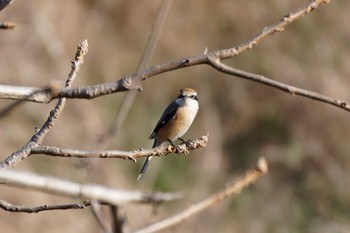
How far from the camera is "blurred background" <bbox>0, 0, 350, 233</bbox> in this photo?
305 inches

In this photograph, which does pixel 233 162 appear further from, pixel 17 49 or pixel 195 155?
pixel 17 49

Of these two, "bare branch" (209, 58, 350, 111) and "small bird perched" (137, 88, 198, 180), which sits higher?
"small bird perched" (137, 88, 198, 180)

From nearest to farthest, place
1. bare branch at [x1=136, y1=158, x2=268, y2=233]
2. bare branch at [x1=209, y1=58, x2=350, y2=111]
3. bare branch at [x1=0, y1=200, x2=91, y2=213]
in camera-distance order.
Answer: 1. bare branch at [x1=136, y1=158, x2=268, y2=233]
2. bare branch at [x1=209, y1=58, x2=350, y2=111]
3. bare branch at [x1=0, y1=200, x2=91, y2=213]

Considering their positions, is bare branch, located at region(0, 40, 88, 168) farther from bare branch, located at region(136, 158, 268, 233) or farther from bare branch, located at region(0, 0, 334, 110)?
bare branch, located at region(136, 158, 268, 233)

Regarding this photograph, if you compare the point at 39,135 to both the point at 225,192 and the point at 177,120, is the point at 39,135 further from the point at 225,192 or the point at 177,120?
the point at 177,120

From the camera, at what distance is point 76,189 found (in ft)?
2.10

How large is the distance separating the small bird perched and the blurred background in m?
2.70

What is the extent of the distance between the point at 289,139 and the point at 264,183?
0.72 metres

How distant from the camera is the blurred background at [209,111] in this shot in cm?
774

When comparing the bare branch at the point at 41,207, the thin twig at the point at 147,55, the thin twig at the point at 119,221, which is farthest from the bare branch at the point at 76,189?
the bare branch at the point at 41,207

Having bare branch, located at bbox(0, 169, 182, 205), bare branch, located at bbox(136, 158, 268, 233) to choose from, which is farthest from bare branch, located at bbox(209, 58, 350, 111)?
bare branch, located at bbox(0, 169, 182, 205)

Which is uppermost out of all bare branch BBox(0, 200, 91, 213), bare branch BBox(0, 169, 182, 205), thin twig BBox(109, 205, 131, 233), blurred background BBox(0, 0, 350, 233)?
blurred background BBox(0, 0, 350, 233)

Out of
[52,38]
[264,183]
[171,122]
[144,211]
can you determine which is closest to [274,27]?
[171,122]

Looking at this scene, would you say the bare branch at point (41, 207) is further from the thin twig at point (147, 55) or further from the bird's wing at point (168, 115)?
the bird's wing at point (168, 115)
